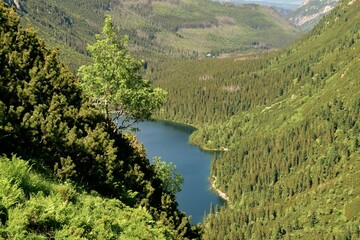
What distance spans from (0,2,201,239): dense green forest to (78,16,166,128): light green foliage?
6.05 m

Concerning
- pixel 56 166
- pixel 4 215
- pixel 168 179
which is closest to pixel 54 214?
pixel 4 215

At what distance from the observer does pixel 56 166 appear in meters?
27.2

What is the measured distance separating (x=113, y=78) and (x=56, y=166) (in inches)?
759

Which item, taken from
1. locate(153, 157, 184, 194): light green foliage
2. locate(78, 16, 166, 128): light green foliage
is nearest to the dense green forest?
locate(78, 16, 166, 128): light green foliage

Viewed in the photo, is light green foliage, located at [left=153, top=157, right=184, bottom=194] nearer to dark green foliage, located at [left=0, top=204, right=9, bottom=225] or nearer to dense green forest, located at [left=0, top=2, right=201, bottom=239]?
dense green forest, located at [left=0, top=2, right=201, bottom=239]

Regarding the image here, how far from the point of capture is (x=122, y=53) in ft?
148

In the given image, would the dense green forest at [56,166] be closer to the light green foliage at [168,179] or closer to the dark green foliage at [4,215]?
the dark green foliage at [4,215]

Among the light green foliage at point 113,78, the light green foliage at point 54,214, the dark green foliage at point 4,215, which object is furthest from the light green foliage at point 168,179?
the dark green foliage at point 4,215

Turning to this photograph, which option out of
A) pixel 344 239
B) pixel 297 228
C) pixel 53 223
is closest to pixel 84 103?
pixel 53 223

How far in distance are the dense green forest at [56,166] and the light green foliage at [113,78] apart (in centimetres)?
605

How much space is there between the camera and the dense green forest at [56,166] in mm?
20156

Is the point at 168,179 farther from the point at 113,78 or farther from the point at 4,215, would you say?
the point at 4,215

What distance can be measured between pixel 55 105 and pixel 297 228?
181m

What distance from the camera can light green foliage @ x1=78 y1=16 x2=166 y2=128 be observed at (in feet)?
146
